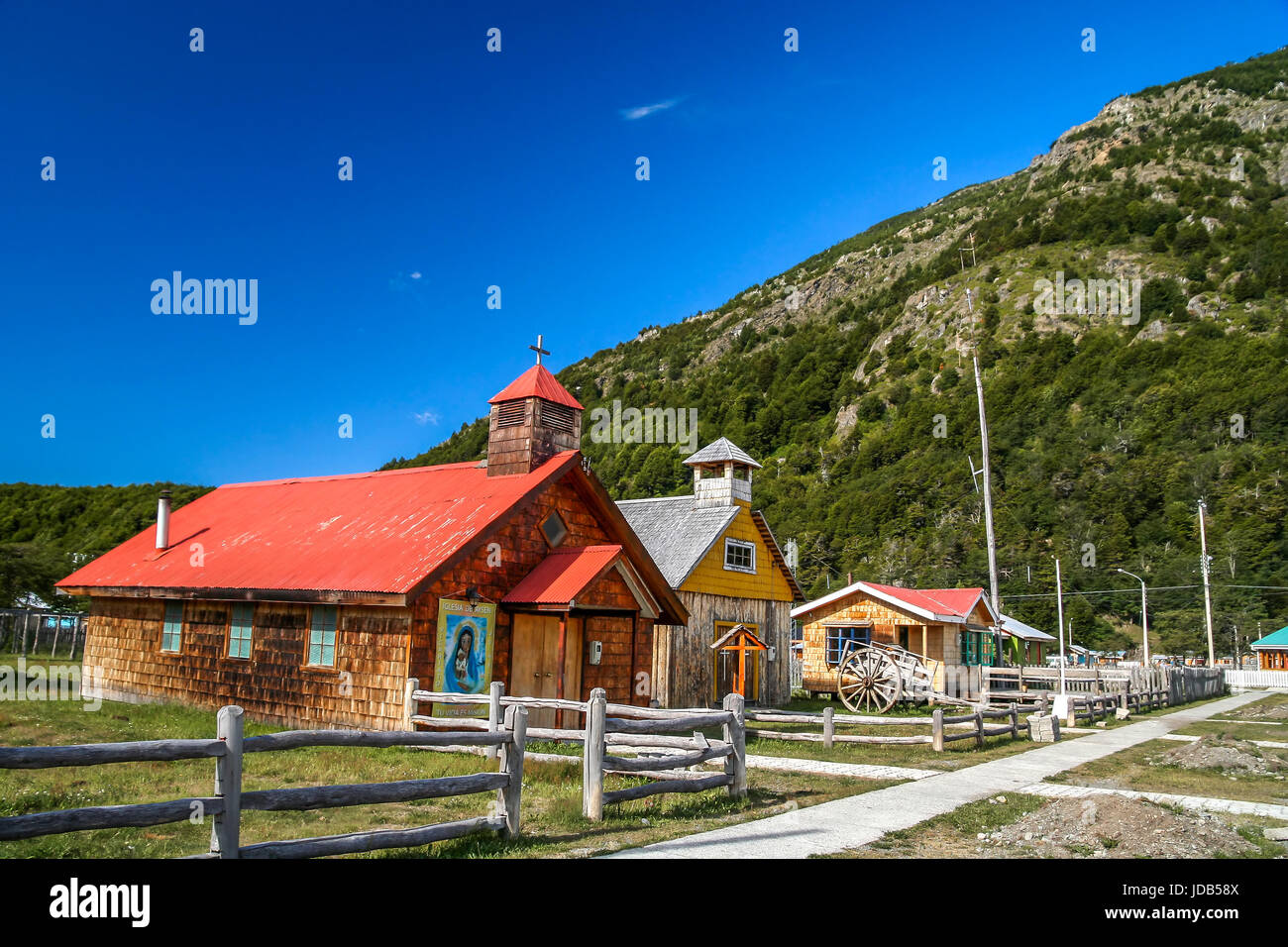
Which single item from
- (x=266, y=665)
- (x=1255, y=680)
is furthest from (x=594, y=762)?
(x=1255, y=680)

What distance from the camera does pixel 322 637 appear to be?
17016 millimetres

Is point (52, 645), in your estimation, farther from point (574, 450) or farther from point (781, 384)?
point (781, 384)

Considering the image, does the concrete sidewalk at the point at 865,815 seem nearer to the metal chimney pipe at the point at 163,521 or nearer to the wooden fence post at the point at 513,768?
the wooden fence post at the point at 513,768

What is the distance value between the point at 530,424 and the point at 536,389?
2.67 feet

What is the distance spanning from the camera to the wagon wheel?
28.3 meters

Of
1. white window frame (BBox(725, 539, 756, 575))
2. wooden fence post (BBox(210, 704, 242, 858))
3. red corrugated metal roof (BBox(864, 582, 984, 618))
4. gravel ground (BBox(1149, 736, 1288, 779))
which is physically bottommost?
gravel ground (BBox(1149, 736, 1288, 779))

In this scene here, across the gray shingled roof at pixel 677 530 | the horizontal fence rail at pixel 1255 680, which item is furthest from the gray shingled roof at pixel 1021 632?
the gray shingled roof at pixel 677 530

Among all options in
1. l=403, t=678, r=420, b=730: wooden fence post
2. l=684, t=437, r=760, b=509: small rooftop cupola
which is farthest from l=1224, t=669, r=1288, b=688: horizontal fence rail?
l=403, t=678, r=420, b=730: wooden fence post

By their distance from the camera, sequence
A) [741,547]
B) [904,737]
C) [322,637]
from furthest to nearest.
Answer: [741,547] → [904,737] → [322,637]

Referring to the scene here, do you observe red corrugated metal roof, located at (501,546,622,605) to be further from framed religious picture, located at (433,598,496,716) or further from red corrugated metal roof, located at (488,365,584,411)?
red corrugated metal roof, located at (488,365,584,411)

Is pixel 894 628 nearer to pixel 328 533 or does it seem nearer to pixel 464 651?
pixel 464 651

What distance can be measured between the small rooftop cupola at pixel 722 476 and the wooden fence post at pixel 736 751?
19112 millimetres

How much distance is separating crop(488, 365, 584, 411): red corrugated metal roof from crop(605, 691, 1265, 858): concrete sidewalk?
36.8 feet
